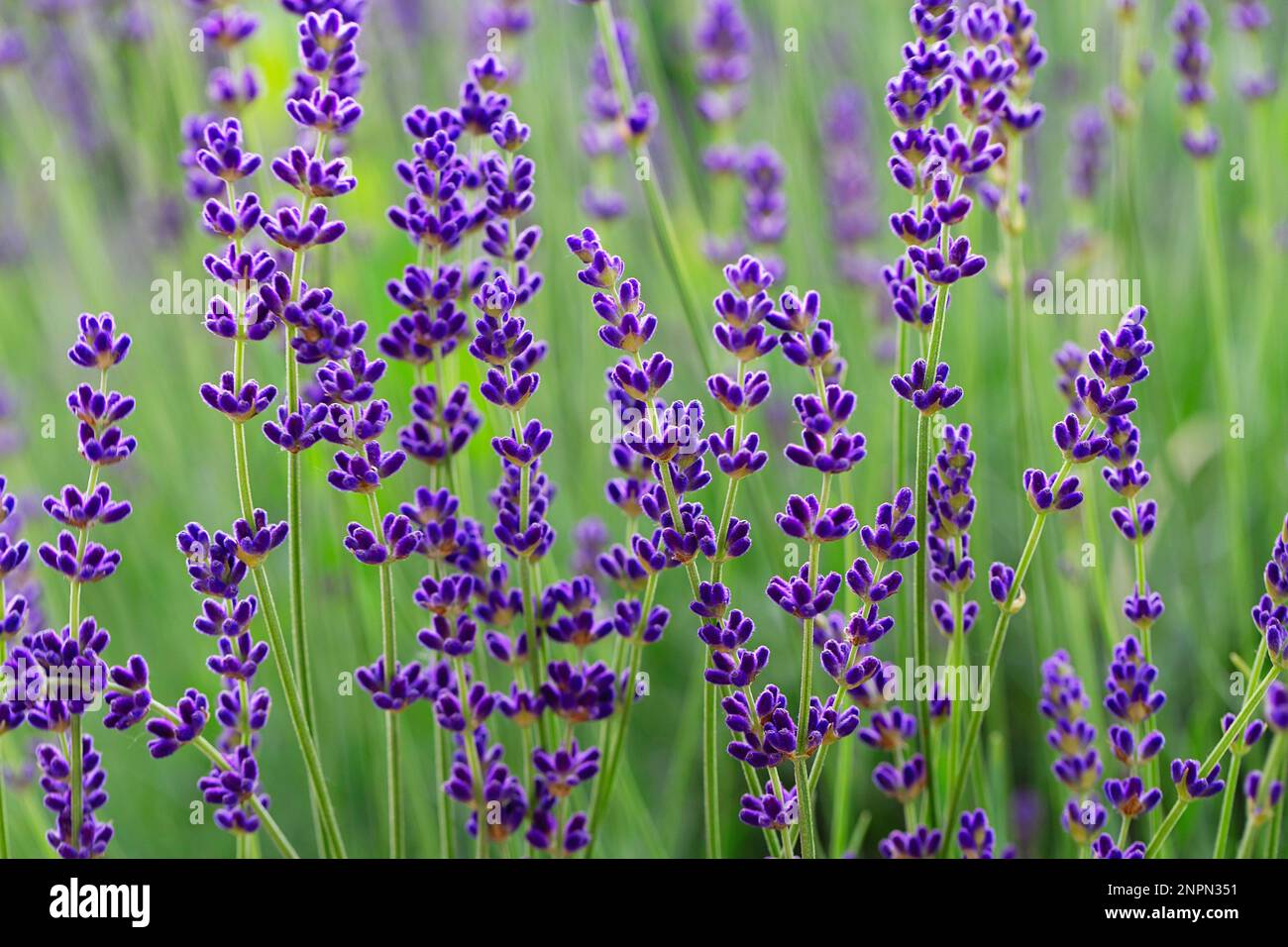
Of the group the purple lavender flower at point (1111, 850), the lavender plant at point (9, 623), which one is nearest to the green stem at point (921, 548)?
the purple lavender flower at point (1111, 850)

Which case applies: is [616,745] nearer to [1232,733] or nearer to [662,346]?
[1232,733]

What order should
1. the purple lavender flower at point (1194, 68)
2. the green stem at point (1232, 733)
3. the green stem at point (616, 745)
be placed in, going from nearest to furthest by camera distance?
the green stem at point (1232, 733), the green stem at point (616, 745), the purple lavender flower at point (1194, 68)

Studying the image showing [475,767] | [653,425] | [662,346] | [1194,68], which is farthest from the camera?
[662,346]

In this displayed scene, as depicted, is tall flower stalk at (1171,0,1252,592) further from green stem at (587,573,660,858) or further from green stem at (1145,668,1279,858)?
green stem at (587,573,660,858)

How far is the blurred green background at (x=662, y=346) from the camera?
1338 mm

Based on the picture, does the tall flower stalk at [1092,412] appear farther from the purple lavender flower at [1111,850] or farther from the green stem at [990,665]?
the purple lavender flower at [1111,850]

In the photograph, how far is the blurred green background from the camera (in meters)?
1.34

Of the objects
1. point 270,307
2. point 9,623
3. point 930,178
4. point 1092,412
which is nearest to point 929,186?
point 930,178

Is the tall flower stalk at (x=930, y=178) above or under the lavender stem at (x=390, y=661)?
above

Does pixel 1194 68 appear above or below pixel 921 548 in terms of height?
above

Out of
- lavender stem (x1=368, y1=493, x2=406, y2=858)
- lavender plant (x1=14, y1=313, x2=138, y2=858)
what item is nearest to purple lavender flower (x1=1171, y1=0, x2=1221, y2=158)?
lavender stem (x1=368, y1=493, x2=406, y2=858)

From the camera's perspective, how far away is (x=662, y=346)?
1.91 meters

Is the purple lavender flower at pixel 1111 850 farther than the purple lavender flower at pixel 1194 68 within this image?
No
